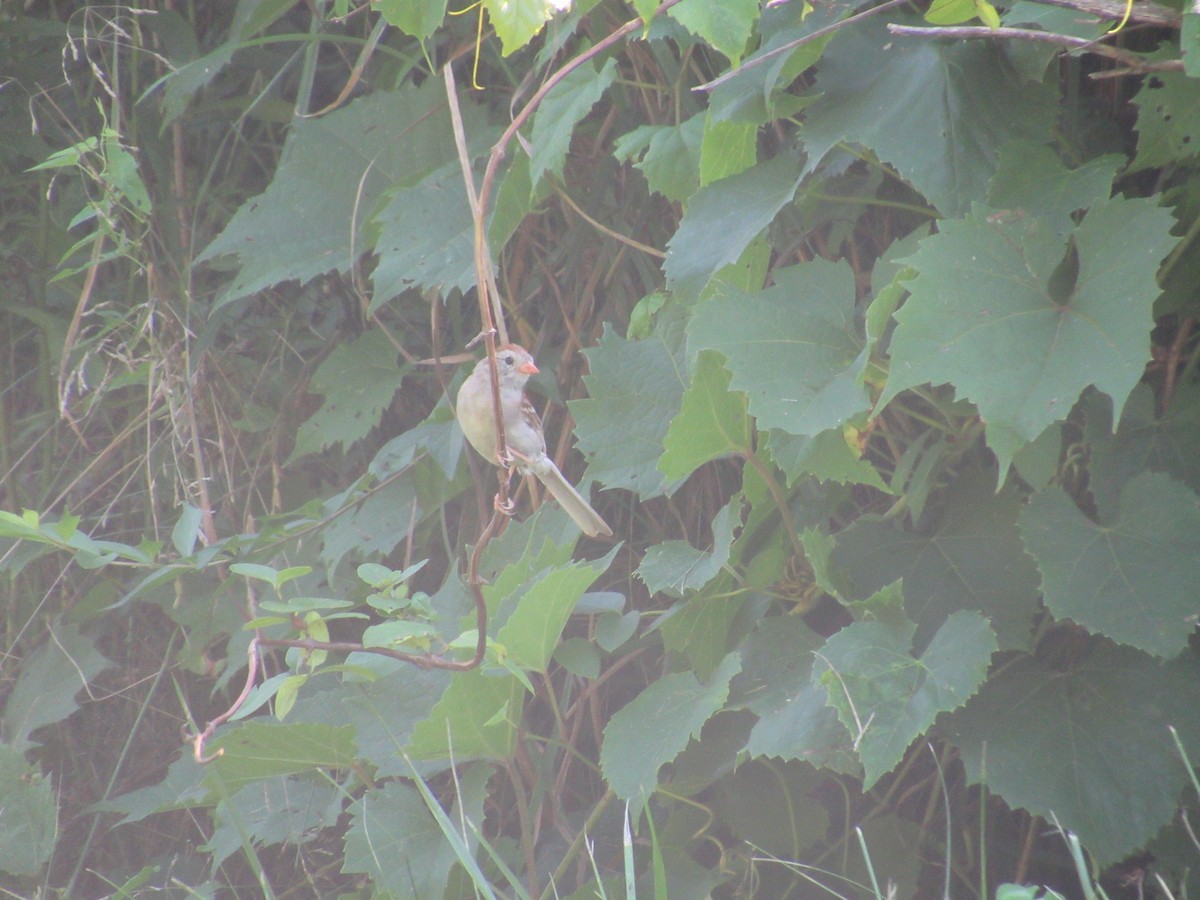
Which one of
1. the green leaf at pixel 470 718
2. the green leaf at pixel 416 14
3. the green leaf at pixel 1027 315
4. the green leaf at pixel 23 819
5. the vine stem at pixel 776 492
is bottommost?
the green leaf at pixel 23 819

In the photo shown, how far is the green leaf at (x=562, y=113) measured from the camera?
2092 millimetres

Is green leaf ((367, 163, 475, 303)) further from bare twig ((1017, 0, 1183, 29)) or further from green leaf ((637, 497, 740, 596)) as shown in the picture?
Result: bare twig ((1017, 0, 1183, 29))

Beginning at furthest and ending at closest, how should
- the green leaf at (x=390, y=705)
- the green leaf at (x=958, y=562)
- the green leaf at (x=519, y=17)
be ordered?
the green leaf at (x=390, y=705) → the green leaf at (x=958, y=562) → the green leaf at (x=519, y=17)

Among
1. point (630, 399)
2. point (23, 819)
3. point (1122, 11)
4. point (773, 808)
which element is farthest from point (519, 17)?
point (23, 819)

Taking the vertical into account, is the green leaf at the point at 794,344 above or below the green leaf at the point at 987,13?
below

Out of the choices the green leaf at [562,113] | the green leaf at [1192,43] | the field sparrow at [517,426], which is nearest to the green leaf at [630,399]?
the field sparrow at [517,426]

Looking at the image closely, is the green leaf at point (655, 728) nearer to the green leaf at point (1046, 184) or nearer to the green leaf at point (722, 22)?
the green leaf at point (1046, 184)

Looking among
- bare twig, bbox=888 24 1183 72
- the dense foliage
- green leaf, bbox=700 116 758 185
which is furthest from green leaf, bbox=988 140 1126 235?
green leaf, bbox=700 116 758 185

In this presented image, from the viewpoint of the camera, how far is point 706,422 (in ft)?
6.79

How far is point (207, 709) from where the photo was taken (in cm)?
331

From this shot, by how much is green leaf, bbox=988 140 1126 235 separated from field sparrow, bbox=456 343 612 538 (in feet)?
3.23

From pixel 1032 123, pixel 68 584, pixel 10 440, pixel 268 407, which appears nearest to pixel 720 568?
pixel 1032 123

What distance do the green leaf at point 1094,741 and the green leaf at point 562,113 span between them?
48.6 inches

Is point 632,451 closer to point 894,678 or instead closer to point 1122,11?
point 894,678
